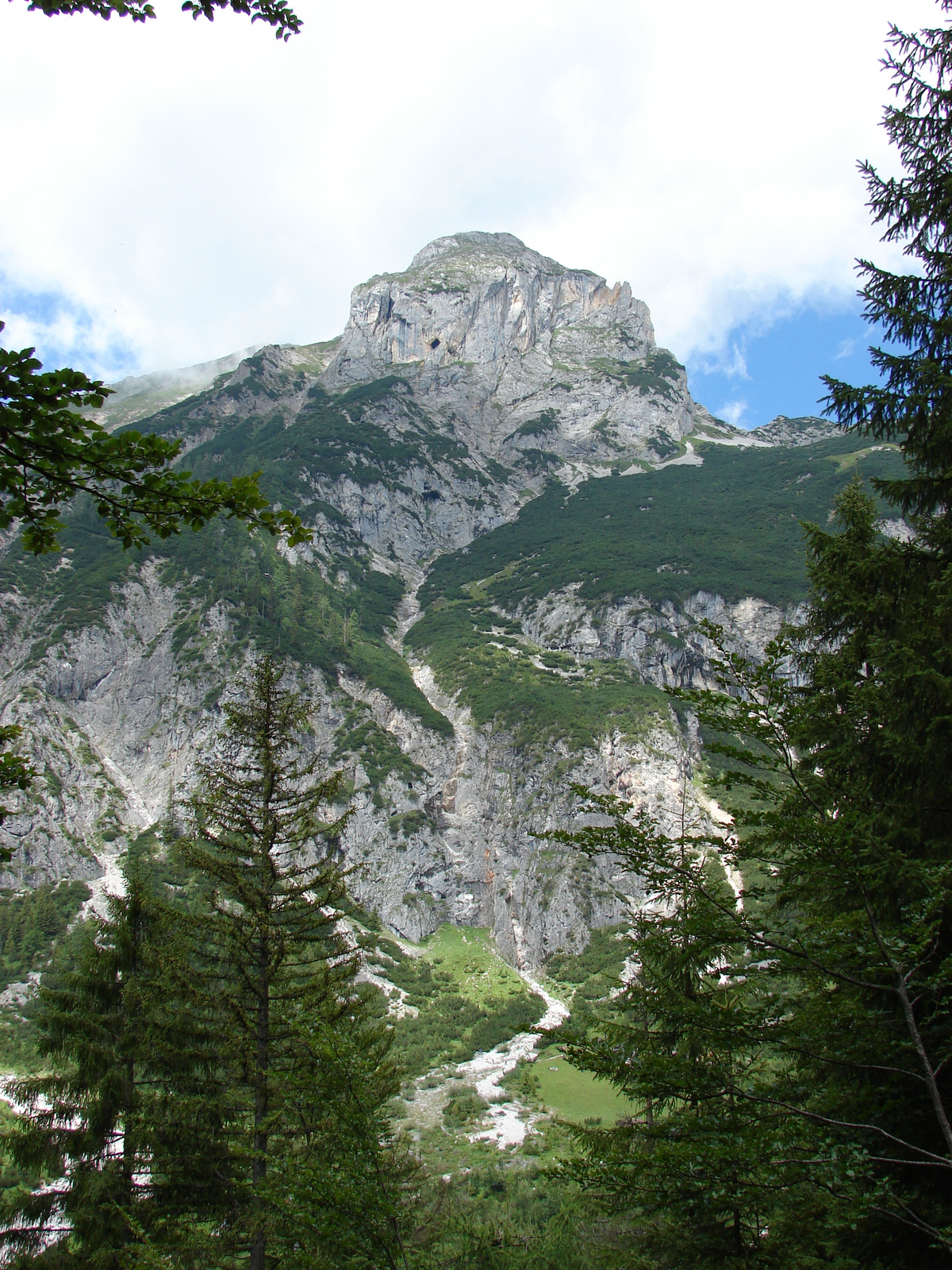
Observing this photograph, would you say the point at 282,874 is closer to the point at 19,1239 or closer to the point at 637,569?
the point at 19,1239

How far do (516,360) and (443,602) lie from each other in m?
87.0

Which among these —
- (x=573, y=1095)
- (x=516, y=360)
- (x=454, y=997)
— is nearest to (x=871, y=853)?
(x=573, y=1095)

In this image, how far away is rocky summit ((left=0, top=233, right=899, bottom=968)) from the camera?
63.0 m

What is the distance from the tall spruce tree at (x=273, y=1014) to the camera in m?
6.32

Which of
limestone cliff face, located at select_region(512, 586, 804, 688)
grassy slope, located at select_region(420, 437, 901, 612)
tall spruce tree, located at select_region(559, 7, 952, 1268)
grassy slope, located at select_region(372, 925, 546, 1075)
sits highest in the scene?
grassy slope, located at select_region(420, 437, 901, 612)

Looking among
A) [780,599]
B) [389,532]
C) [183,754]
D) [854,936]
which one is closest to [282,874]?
[854,936]

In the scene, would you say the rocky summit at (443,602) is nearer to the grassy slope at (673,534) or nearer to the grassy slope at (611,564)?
the grassy slope at (611,564)

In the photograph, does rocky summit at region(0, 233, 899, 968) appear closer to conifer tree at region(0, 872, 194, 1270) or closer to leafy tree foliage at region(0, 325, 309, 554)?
conifer tree at region(0, 872, 194, 1270)

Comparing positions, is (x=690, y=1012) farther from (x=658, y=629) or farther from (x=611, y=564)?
(x=611, y=564)

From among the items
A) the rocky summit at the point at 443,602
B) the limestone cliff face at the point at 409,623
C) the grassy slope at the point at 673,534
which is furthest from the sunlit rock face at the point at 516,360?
the grassy slope at the point at 673,534

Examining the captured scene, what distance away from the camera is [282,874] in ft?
38.0

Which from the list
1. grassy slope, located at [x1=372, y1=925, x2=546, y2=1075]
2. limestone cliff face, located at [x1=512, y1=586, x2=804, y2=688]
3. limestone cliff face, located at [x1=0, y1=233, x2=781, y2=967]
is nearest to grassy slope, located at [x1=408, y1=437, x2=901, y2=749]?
limestone cliff face, located at [x1=512, y1=586, x2=804, y2=688]

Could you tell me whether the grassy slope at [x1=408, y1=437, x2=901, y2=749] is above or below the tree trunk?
above

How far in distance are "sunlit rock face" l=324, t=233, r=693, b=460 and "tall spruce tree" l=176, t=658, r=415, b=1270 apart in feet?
462
